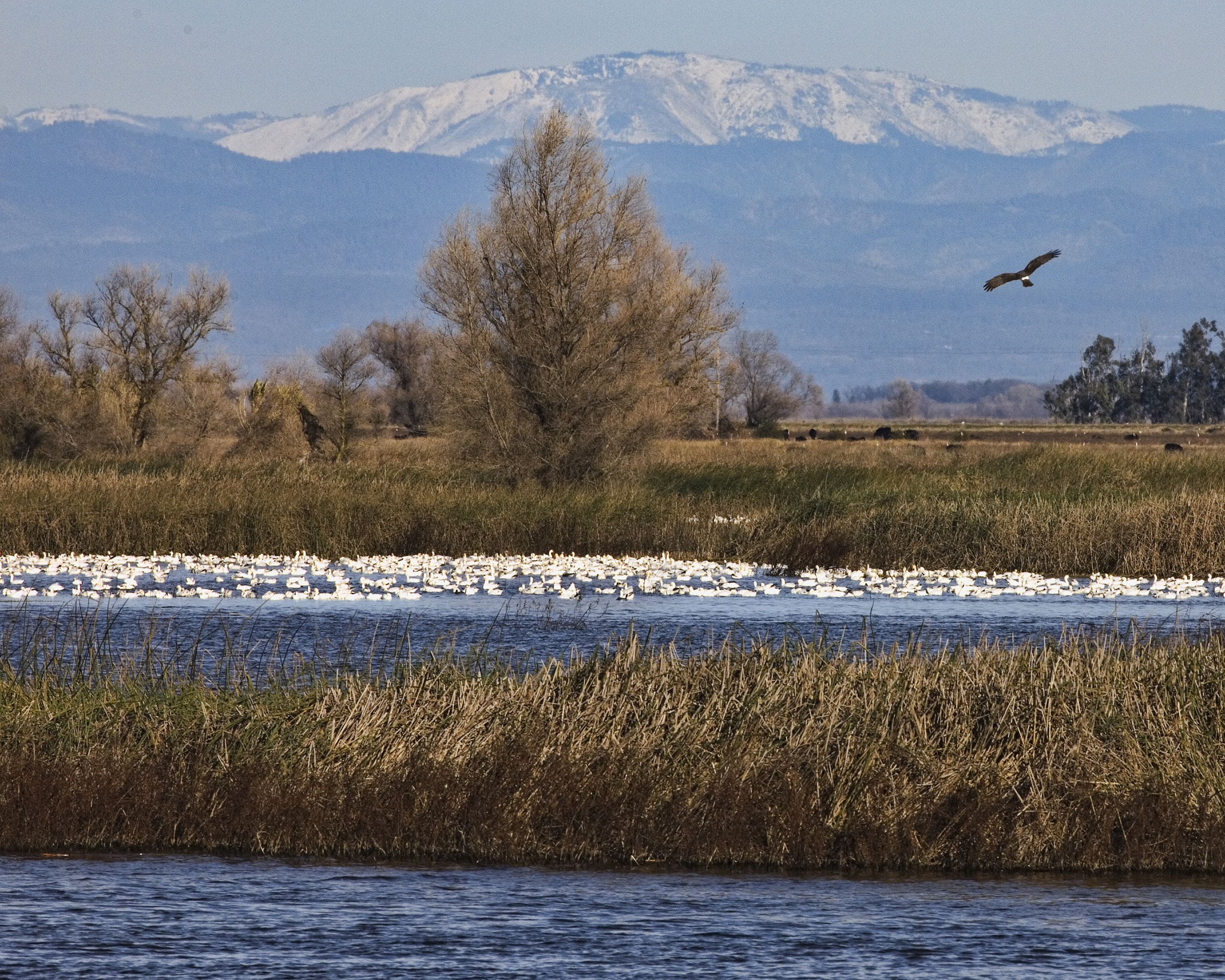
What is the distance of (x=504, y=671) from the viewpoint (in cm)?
1253

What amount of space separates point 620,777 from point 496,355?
98.5 ft

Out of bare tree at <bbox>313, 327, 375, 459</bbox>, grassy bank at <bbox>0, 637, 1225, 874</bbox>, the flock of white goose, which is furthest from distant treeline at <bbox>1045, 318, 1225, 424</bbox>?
grassy bank at <bbox>0, 637, 1225, 874</bbox>

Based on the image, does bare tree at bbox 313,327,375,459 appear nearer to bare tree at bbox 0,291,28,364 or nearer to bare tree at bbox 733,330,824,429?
bare tree at bbox 0,291,28,364

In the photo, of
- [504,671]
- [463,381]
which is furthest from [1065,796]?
[463,381]

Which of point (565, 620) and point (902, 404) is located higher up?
point (902, 404)

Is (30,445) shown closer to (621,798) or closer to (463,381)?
(463,381)

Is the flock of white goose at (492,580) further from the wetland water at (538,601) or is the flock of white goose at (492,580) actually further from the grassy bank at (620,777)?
the grassy bank at (620,777)

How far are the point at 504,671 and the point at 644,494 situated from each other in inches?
749

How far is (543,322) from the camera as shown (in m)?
39.4

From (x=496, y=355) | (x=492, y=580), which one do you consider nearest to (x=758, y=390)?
(x=496, y=355)

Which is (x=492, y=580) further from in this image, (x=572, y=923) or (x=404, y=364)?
(x=404, y=364)

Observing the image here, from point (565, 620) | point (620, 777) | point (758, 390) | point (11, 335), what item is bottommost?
point (620, 777)

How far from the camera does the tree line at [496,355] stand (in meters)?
39.3

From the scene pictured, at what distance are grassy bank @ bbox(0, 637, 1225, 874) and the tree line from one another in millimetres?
27231
